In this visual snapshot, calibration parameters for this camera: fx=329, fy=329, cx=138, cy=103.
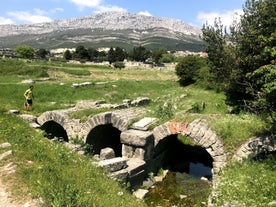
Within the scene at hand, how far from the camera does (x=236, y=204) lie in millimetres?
8180

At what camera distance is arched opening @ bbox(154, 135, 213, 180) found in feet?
52.2

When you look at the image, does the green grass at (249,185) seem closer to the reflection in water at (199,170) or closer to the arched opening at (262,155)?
the arched opening at (262,155)

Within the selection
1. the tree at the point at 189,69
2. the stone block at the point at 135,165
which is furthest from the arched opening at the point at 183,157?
the tree at the point at 189,69

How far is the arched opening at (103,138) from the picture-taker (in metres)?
16.1

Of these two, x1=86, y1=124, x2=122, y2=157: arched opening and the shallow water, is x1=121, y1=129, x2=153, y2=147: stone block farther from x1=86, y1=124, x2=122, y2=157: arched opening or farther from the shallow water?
x1=86, y1=124, x2=122, y2=157: arched opening

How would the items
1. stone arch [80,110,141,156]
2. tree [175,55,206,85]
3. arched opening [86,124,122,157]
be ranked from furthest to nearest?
1. tree [175,55,206,85]
2. arched opening [86,124,122,157]
3. stone arch [80,110,141,156]

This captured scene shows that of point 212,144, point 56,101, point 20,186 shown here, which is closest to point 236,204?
point 212,144

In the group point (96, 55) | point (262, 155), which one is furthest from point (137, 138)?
point (96, 55)

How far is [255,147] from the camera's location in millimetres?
11383

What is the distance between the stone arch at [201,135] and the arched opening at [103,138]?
3.64 m

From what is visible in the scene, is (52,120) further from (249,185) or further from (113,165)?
(249,185)

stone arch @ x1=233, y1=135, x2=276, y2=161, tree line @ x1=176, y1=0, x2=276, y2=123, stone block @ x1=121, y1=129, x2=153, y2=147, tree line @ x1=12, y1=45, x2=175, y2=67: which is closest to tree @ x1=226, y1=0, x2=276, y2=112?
tree line @ x1=176, y1=0, x2=276, y2=123

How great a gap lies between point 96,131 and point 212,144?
20.3ft

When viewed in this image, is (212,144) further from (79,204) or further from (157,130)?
(79,204)
